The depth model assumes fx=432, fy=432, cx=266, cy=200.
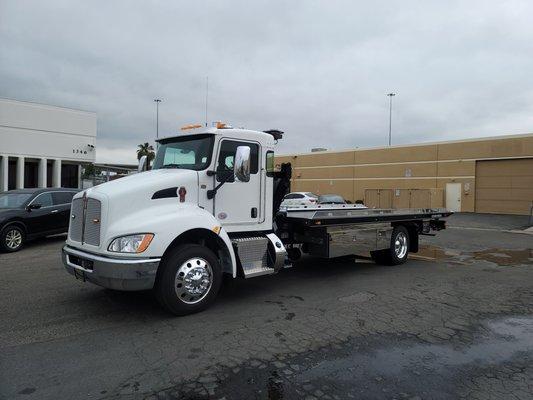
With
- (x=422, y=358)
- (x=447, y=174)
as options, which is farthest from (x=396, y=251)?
(x=447, y=174)

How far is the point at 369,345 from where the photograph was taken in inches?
192

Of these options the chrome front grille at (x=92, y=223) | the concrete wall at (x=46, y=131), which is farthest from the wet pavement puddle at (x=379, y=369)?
the concrete wall at (x=46, y=131)

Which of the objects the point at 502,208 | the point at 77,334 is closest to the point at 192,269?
the point at 77,334

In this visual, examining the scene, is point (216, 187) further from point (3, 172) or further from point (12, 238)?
point (3, 172)

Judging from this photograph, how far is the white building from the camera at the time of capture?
32375 mm

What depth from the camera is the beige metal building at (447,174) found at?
30.0m

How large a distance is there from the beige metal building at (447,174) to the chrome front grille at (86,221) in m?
18.7

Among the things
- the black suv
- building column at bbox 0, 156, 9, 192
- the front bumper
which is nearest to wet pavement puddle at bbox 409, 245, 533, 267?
the front bumper

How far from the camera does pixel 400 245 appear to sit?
10.4 m

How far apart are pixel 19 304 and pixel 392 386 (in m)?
5.35

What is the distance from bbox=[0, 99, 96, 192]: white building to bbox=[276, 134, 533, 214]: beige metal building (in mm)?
16951

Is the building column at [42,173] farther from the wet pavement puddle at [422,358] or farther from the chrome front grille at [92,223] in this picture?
the wet pavement puddle at [422,358]

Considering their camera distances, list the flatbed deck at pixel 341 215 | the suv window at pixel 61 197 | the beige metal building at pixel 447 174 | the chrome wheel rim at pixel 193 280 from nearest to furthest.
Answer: the chrome wheel rim at pixel 193 280 < the flatbed deck at pixel 341 215 < the suv window at pixel 61 197 < the beige metal building at pixel 447 174

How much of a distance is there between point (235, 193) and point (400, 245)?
212 inches
